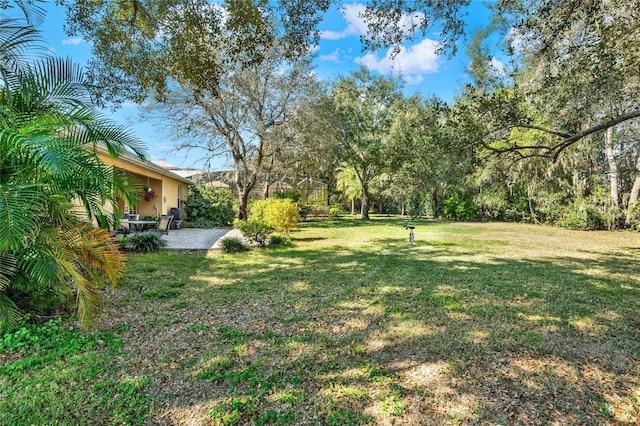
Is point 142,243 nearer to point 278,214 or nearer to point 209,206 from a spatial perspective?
point 278,214

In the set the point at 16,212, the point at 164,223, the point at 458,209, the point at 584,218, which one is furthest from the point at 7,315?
the point at 458,209

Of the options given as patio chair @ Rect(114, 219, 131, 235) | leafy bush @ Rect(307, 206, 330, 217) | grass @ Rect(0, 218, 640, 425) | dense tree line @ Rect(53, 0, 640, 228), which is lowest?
grass @ Rect(0, 218, 640, 425)

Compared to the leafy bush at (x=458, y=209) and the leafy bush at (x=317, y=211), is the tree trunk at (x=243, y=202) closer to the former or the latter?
the leafy bush at (x=317, y=211)

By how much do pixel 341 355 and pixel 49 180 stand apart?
336 centimetres

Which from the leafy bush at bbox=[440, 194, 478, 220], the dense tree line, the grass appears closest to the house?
the dense tree line

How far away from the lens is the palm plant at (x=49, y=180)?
→ 2.93 metres

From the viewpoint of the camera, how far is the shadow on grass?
2510 millimetres

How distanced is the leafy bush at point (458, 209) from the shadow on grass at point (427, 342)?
724 inches

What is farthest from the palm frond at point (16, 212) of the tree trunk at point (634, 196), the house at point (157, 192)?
the tree trunk at point (634, 196)

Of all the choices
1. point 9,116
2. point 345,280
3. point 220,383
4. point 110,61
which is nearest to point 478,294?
point 345,280

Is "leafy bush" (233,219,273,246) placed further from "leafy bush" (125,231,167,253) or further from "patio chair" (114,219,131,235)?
"patio chair" (114,219,131,235)

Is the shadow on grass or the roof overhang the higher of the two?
the roof overhang

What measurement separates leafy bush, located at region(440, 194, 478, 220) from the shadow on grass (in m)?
18.4

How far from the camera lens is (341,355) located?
329 centimetres
